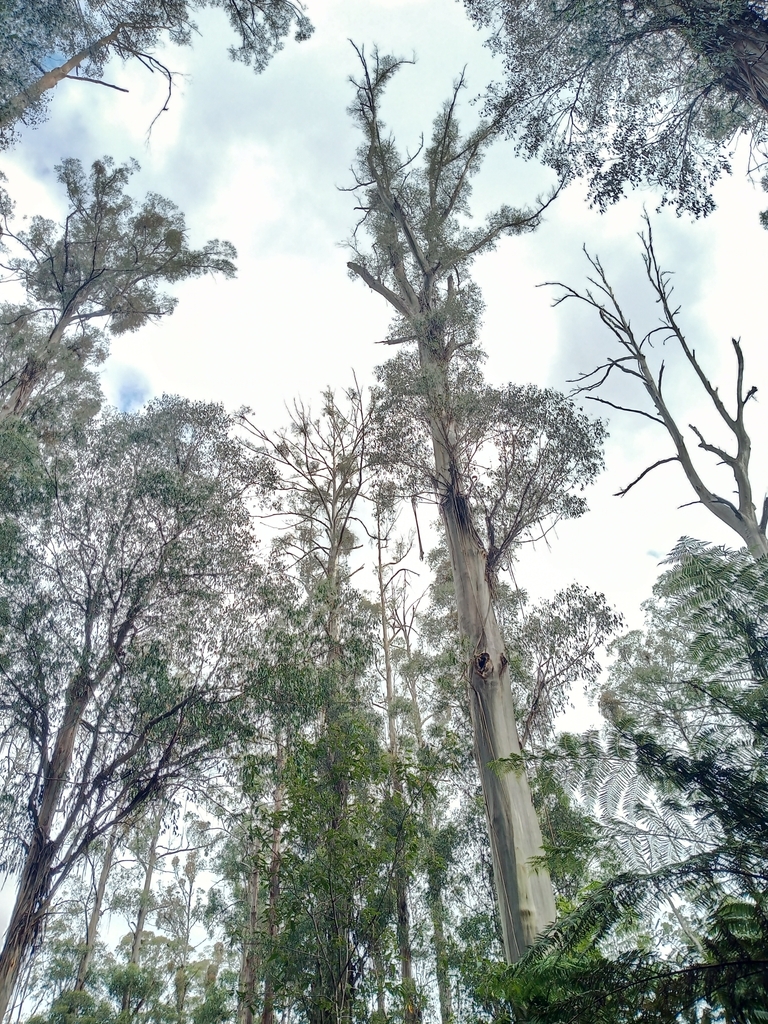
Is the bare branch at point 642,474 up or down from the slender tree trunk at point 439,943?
up

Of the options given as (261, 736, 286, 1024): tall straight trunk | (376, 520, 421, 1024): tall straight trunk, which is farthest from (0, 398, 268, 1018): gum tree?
(376, 520, 421, 1024): tall straight trunk

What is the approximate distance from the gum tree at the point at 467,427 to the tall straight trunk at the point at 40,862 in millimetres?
4518

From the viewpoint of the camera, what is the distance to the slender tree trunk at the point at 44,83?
666cm

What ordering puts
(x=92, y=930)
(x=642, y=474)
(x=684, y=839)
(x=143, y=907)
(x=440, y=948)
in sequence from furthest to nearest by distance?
(x=143, y=907) → (x=92, y=930) → (x=440, y=948) → (x=642, y=474) → (x=684, y=839)

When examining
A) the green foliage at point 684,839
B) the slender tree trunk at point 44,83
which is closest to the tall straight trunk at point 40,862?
the green foliage at point 684,839

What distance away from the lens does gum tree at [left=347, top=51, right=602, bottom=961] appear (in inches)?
191

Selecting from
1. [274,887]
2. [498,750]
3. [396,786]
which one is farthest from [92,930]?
[498,750]

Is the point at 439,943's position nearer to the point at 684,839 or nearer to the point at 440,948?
the point at 440,948

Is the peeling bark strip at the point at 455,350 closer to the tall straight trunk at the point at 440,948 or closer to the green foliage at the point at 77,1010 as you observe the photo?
the tall straight trunk at the point at 440,948

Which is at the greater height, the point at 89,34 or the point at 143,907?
the point at 89,34

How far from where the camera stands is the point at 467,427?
8289 mm

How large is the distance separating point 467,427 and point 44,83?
289 inches

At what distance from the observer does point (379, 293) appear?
11531mm

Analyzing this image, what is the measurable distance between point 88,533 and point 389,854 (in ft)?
18.2
